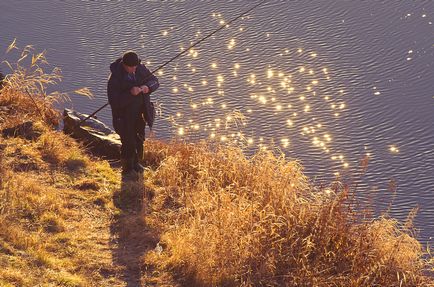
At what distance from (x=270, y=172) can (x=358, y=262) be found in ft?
5.01

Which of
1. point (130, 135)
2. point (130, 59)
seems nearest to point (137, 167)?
point (130, 135)

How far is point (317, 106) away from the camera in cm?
1139

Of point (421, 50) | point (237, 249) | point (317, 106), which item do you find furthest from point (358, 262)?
point (421, 50)

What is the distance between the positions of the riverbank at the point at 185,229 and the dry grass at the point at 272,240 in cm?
1

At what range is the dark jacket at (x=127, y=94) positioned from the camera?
7215mm

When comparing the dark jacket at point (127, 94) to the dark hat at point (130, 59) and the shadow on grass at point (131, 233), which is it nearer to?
the dark hat at point (130, 59)

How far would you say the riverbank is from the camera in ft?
18.5

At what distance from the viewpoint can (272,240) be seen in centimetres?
603

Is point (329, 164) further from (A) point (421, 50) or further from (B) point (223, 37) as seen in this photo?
(B) point (223, 37)

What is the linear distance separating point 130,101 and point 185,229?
69.4 inches

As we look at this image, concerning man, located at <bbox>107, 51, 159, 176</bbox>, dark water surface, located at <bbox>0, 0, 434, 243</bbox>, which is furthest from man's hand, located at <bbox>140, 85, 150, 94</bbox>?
dark water surface, located at <bbox>0, 0, 434, 243</bbox>

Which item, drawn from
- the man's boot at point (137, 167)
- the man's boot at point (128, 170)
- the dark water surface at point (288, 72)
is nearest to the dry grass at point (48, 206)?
the man's boot at point (128, 170)

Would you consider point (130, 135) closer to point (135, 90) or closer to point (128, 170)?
point (128, 170)

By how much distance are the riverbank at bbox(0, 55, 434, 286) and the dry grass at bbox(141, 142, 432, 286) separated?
1 cm
